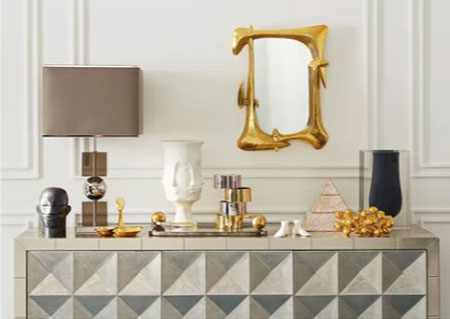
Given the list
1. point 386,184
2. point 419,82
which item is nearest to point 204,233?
point 386,184

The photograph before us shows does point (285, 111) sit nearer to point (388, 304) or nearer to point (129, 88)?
point (129, 88)

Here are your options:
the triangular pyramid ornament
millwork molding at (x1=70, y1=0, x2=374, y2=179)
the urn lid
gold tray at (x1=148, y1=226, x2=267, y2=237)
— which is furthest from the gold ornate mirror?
the urn lid

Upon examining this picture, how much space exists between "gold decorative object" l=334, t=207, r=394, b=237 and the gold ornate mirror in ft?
1.78

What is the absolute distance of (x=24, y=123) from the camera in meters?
3.68

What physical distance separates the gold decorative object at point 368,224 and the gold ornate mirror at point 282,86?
0.54 m

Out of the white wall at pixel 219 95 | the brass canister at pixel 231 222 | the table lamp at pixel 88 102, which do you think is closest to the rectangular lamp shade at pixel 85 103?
the table lamp at pixel 88 102

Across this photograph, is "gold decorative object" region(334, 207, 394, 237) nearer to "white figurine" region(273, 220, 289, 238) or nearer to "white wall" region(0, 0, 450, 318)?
"white figurine" region(273, 220, 289, 238)

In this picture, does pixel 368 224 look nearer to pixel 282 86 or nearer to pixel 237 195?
pixel 237 195

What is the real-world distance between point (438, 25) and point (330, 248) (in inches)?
51.0

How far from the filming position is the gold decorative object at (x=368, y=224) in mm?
3227

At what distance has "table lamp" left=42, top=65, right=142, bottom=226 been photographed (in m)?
3.34

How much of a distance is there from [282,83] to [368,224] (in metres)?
0.85

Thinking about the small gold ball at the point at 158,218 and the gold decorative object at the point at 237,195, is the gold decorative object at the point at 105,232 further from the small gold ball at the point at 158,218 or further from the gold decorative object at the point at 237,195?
the gold decorative object at the point at 237,195

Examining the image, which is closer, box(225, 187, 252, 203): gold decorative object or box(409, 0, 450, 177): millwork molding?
box(225, 187, 252, 203): gold decorative object
